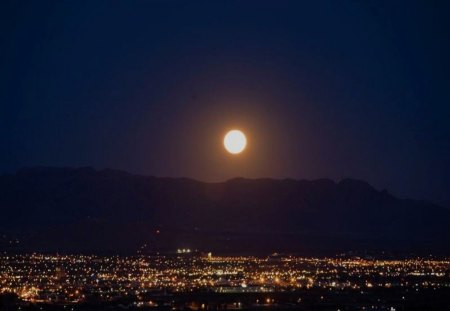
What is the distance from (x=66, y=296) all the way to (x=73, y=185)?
122 metres

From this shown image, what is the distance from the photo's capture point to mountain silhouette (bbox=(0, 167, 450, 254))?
497 feet

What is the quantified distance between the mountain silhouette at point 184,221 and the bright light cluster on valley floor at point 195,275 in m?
22.8

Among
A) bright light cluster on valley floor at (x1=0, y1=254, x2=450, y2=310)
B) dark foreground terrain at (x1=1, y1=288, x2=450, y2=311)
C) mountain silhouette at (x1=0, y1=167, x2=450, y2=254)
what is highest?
mountain silhouette at (x1=0, y1=167, x2=450, y2=254)

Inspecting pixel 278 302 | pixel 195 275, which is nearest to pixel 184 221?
pixel 195 275

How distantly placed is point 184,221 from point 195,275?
83105mm

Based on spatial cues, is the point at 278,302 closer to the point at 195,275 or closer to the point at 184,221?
the point at 195,275

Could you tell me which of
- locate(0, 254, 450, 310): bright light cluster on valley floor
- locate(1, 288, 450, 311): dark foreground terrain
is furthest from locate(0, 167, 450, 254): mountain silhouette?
locate(1, 288, 450, 311): dark foreground terrain

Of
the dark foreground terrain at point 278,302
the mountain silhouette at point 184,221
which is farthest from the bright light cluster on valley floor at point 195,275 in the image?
the mountain silhouette at point 184,221

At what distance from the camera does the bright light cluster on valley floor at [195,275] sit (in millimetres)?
79938

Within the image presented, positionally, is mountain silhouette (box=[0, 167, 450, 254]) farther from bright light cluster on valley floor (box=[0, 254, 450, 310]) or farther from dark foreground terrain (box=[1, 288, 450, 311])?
dark foreground terrain (box=[1, 288, 450, 311])

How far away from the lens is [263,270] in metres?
104

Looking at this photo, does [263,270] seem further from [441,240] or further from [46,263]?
[441,240]

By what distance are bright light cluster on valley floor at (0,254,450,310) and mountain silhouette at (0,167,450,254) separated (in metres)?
22.8

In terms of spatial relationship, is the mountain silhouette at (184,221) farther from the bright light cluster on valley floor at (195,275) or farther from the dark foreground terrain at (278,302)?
the dark foreground terrain at (278,302)
